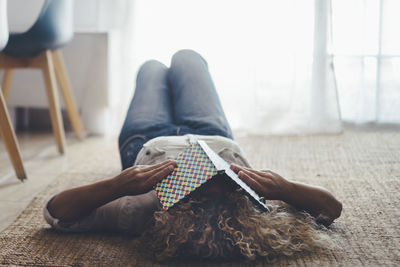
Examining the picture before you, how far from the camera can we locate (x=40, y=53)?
2178mm

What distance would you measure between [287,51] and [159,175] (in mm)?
1658

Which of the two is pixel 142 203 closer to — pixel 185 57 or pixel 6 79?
pixel 185 57

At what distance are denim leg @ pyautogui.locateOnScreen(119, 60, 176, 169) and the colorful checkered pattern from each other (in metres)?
0.33

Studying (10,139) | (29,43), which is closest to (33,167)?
(10,139)

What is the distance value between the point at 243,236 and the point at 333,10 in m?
1.80

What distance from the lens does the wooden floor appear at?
1604 mm

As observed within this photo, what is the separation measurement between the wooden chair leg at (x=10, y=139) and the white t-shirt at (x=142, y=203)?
2.24ft

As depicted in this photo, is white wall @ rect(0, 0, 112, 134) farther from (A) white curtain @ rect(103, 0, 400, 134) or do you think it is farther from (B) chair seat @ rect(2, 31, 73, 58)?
(B) chair seat @ rect(2, 31, 73, 58)

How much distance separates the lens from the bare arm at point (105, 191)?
1087 mm

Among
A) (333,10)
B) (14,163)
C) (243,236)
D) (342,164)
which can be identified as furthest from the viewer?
(333,10)

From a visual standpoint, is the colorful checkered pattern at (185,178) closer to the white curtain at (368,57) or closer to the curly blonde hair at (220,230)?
the curly blonde hair at (220,230)

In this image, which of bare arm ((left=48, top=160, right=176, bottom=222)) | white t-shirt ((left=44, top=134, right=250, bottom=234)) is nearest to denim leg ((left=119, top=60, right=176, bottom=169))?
white t-shirt ((left=44, top=134, right=250, bottom=234))

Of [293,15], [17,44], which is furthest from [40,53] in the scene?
[293,15]

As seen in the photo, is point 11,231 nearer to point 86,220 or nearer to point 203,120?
point 86,220
